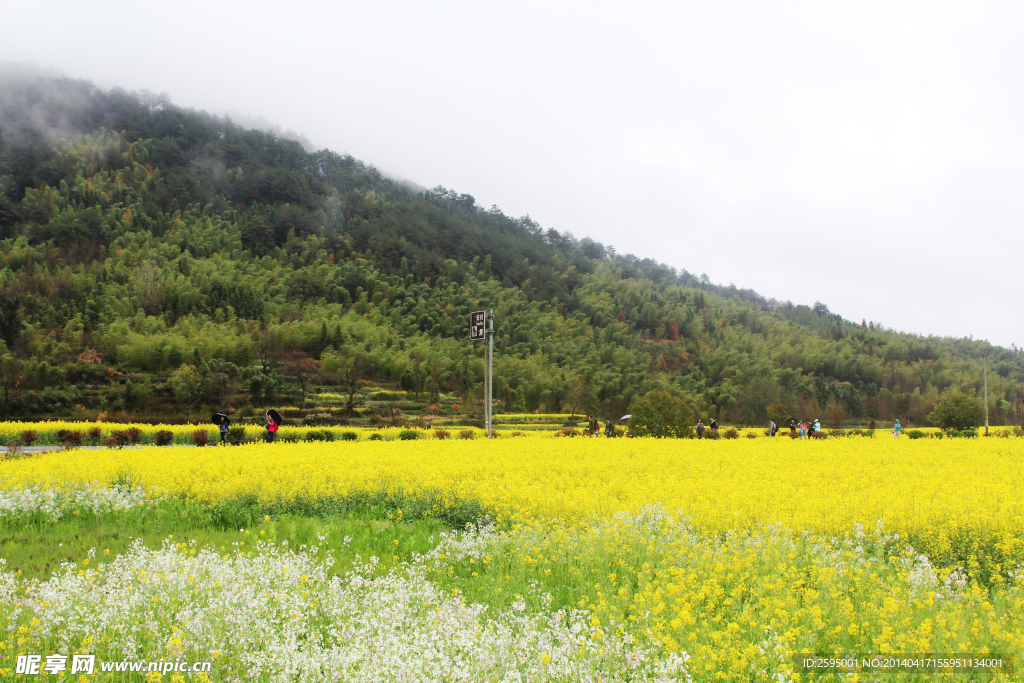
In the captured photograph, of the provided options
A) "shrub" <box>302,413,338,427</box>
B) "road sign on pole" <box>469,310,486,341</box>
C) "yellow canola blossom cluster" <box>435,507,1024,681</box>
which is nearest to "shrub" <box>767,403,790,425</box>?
"road sign on pole" <box>469,310,486,341</box>

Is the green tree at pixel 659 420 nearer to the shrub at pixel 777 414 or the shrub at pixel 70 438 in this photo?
the shrub at pixel 777 414

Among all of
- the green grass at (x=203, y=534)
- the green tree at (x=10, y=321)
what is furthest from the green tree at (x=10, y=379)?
the green grass at (x=203, y=534)

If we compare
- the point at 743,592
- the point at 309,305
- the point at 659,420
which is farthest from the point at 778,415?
the point at 309,305

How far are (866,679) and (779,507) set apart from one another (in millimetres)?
3766

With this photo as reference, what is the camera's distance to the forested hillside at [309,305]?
43.7m

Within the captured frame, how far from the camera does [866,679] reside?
11.0 feet

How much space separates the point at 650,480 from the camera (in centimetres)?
905

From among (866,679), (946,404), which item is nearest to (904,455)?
(866,679)

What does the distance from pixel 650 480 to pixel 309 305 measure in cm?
5569

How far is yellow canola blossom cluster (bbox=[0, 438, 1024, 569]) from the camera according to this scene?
6406 millimetres

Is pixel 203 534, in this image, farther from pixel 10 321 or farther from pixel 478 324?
pixel 10 321

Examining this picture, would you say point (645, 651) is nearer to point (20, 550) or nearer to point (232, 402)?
point (20, 550)

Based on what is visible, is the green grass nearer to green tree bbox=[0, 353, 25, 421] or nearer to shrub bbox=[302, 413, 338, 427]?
A: shrub bbox=[302, 413, 338, 427]

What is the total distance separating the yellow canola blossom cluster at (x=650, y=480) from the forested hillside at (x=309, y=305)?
29.5 m
